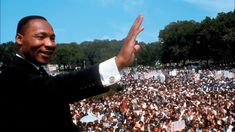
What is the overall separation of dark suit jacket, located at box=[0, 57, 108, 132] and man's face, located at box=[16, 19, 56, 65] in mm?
107

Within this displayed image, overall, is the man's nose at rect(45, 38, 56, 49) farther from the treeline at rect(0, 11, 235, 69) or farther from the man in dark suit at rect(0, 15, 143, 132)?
the treeline at rect(0, 11, 235, 69)

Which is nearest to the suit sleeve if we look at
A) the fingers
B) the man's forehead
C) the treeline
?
the fingers

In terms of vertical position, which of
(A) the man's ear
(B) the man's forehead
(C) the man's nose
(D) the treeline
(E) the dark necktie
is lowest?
A: (E) the dark necktie

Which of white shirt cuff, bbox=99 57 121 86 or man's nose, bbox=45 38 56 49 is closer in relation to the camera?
white shirt cuff, bbox=99 57 121 86

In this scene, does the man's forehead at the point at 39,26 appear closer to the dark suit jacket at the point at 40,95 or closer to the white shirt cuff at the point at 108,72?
the dark suit jacket at the point at 40,95

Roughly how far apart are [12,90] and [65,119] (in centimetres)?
24

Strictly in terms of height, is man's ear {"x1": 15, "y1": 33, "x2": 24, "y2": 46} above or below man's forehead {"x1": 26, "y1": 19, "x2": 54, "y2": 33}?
below

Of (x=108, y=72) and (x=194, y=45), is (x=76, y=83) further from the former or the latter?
(x=194, y=45)

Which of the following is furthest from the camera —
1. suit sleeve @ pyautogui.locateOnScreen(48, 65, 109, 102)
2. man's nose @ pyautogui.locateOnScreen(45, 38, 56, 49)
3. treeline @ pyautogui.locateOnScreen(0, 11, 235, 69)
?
treeline @ pyautogui.locateOnScreen(0, 11, 235, 69)

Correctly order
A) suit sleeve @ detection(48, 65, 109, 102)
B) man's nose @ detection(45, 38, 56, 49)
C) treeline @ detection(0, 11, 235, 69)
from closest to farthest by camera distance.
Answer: suit sleeve @ detection(48, 65, 109, 102)
man's nose @ detection(45, 38, 56, 49)
treeline @ detection(0, 11, 235, 69)

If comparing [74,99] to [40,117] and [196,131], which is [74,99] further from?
[196,131]

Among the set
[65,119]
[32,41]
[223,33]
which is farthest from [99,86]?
[223,33]

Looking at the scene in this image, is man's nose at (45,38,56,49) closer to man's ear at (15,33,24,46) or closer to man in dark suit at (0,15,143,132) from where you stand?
man in dark suit at (0,15,143,132)

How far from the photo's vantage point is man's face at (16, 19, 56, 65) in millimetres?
2066
